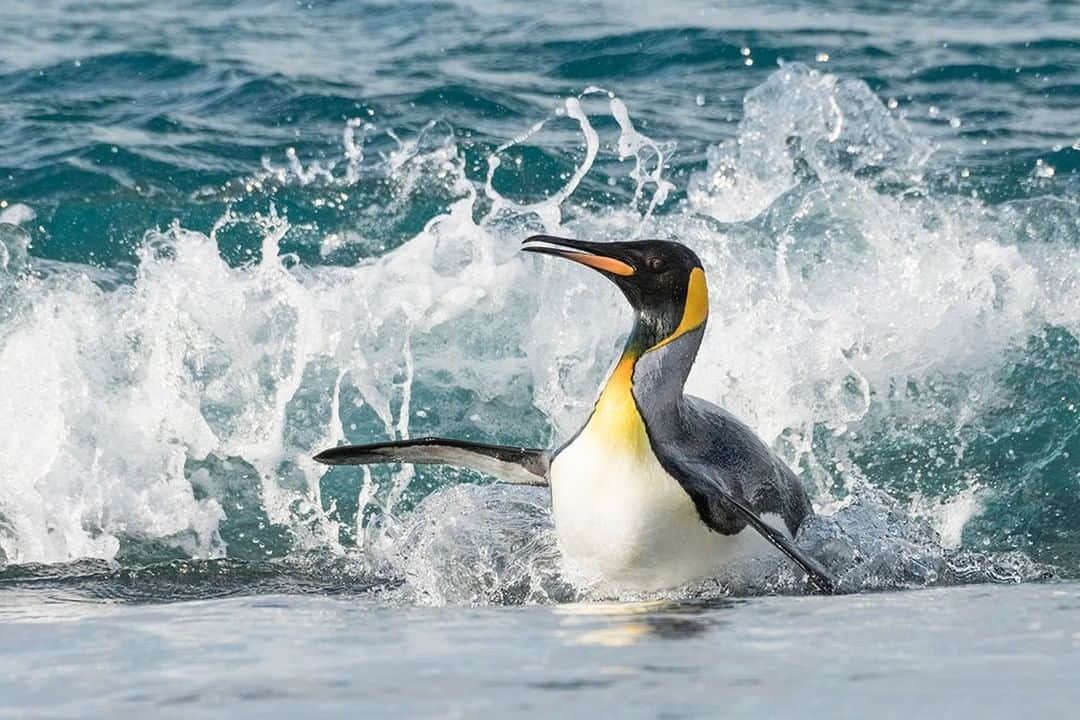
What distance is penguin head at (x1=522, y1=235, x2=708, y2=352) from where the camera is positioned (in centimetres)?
466

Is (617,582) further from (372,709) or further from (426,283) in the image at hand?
(426,283)

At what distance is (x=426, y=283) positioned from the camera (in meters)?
7.10

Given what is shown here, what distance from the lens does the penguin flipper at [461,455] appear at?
5066 mm

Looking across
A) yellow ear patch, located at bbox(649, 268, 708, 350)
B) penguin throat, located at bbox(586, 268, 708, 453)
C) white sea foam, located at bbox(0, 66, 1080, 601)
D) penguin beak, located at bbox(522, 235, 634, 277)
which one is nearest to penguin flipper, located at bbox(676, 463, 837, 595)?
penguin throat, located at bbox(586, 268, 708, 453)

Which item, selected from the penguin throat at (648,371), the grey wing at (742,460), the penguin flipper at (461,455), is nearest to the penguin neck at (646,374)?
the penguin throat at (648,371)

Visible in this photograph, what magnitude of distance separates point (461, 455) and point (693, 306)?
86cm

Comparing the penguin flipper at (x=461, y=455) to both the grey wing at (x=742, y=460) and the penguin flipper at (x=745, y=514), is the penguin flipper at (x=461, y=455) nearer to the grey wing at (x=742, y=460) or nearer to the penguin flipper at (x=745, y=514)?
the grey wing at (x=742, y=460)

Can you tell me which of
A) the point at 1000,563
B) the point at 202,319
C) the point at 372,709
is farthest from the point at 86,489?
the point at 372,709

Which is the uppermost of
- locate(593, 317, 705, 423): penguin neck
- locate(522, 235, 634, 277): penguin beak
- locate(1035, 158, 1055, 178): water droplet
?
locate(1035, 158, 1055, 178): water droplet

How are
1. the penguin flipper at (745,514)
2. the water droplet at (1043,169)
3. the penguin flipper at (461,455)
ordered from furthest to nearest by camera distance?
the water droplet at (1043,169), the penguin flipper at (461,455), the penguin flipper at (745,514)

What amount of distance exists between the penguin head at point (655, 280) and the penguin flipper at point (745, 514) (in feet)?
1.23

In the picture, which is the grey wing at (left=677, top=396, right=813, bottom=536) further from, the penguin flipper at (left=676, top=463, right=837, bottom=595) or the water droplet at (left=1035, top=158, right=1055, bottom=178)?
the water droplet at (left=1035, top=158, right=1055, bottom=178)

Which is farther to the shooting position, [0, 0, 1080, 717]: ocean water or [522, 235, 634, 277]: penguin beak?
[522, 235, 634, 277]: penguin beak

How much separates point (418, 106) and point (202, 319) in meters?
3.49
